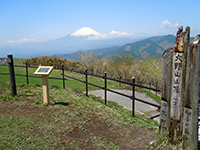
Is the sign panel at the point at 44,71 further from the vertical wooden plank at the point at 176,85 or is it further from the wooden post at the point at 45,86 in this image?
the vertical wooden plank at the point at 176,85

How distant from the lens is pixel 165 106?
311cm

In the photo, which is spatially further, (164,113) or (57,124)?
(57,124)

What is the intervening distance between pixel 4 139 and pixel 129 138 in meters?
2.45

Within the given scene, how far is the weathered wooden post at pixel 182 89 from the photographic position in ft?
8.58

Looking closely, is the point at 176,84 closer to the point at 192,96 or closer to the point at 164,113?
the point at 192,96

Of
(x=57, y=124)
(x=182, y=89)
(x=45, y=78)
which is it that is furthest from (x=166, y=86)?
(x=45, y=78)

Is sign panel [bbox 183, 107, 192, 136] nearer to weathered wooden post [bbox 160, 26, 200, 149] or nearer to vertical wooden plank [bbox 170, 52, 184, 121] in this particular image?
weathered wooden post [bbox 160, 26, 200, 149]

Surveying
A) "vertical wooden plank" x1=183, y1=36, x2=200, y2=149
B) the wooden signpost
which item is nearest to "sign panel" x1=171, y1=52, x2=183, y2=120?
"vertical wooden plank" x1=183, y1=36, x2=200, y2=149

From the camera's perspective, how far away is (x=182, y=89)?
2775 mm

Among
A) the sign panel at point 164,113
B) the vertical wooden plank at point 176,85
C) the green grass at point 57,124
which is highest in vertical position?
the vertical wooden plank at point 176,85

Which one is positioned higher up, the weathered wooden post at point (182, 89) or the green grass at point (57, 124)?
the weathered wooden post at point (182, 89)

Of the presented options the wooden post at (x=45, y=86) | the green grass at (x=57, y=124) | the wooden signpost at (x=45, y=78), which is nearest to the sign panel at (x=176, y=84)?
the green grass at (x=57, y=124)

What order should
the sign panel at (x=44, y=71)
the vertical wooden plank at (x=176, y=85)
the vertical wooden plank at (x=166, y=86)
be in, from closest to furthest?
the vertical wooden plank at (x=176, y=85) < the vertical wooden plank at (x=166, y=86) < the sign panel at (x=44, y=71)

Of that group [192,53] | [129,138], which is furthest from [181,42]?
[129,138]
